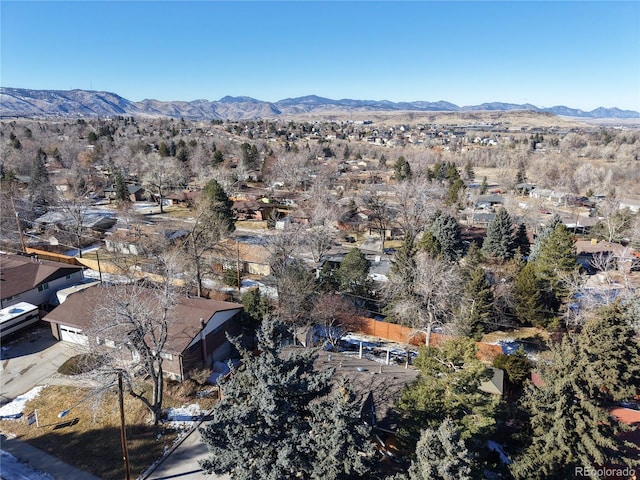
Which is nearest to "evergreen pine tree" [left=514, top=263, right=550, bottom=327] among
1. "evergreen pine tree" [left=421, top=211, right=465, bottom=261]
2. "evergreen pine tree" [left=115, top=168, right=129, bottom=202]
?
"evergreen pine tree" [left=421, top=211, right=465, bottom=261]

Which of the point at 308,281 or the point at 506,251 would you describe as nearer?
the point at 308,281

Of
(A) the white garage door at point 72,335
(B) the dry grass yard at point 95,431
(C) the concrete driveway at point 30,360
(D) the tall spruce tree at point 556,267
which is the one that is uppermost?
(D) the tall spruce tree at point 556,267

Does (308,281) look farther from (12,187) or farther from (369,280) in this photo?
(12,187)

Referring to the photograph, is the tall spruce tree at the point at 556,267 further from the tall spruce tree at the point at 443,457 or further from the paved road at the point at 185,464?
the paved road at the point at 185,464

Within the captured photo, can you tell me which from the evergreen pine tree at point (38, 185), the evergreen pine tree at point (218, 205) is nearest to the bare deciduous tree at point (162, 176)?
the evergreen pine tree at point (38, 185)

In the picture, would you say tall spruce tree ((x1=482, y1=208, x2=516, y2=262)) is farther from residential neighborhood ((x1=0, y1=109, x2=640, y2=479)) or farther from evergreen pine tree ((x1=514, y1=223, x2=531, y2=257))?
evergreen pine tree ((x1=514, y1=223, x2=531, y2=257))

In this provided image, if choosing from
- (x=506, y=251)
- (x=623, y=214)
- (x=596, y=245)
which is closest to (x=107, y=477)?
(x=506, y=251)

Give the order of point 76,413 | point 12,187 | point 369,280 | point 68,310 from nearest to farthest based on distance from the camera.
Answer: point 76,413
point 68,310
point 369,280
point 12,187
